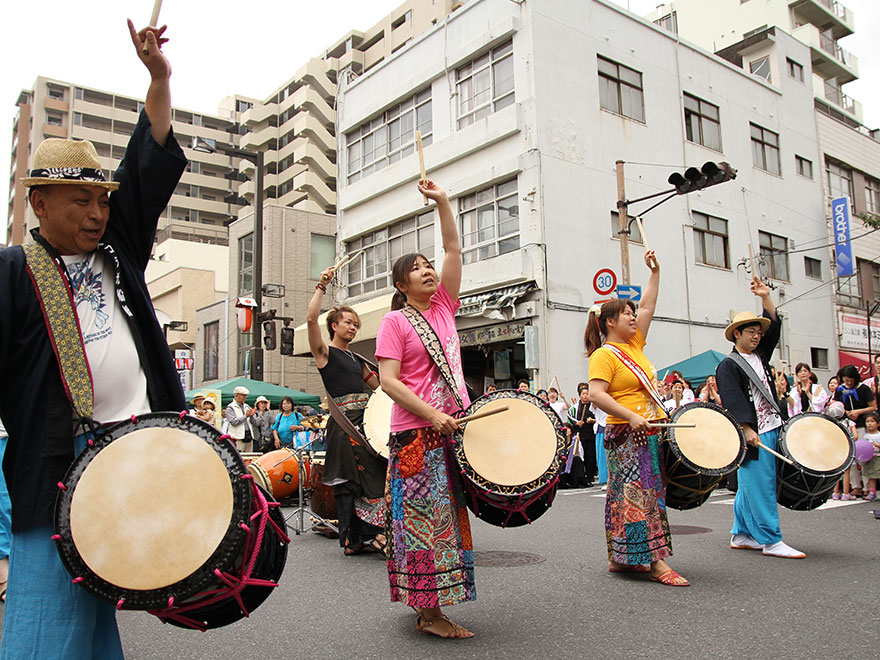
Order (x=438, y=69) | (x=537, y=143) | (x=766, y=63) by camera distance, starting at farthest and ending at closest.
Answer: (x=766, y=63)
(x=438, y=69)
(x=537, y=143)

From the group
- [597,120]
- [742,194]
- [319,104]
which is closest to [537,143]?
[597,120]

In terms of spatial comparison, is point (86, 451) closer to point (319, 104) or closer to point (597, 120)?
point (597, 120)

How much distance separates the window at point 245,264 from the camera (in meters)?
31.7

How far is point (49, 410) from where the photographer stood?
7.35ft

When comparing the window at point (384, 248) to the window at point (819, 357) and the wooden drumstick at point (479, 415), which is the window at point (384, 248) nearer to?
the window at point (819, 357)

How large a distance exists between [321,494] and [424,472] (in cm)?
389

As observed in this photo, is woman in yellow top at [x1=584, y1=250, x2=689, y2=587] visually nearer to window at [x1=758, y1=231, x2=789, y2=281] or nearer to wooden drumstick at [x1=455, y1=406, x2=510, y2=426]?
wooden drumstick at [x1=455, y1=406, x2=510, y2=426]

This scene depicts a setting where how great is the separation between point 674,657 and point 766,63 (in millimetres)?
29039

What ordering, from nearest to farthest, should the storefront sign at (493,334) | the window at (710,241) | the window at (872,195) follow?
the storefront sign at (493,334)
the window at (710,241)
the window at (872,195)

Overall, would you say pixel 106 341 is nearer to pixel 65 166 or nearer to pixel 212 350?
pixel 65 166

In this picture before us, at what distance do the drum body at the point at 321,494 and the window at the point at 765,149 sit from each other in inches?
856

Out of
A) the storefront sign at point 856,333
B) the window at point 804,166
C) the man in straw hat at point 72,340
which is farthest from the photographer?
the storefront sign at point 856,333

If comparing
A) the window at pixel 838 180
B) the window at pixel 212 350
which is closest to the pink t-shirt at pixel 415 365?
the window at pixel 838 180

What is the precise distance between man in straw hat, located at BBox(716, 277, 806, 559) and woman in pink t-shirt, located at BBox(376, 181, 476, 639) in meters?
2.86
